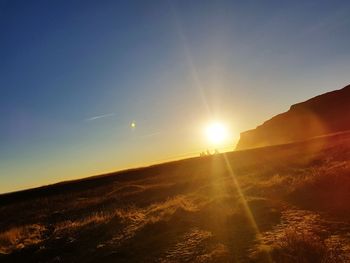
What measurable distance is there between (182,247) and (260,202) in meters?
6.14

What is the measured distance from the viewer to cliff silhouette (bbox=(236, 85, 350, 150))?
12406 cm

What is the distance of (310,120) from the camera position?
138m

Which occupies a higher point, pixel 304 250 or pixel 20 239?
pixel 20 239

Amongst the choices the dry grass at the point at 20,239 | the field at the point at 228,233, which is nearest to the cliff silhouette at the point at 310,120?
the field at the point at 228,233

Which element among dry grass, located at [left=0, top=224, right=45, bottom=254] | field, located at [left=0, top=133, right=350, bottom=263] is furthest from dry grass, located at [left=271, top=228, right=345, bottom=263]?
dry grass, located at [left=0, top=224, right=45, bottom=254]

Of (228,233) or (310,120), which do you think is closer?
(228,233)

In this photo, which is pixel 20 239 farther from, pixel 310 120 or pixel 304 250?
pixel 310 120

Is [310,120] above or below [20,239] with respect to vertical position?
above

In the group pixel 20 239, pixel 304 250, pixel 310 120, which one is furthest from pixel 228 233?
pixel 310 120

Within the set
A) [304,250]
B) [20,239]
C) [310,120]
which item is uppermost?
[310,120]

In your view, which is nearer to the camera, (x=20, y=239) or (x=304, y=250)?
(x=304, y=250)

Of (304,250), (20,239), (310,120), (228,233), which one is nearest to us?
(304,250)

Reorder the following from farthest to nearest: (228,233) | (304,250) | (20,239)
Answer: (20,239) → (228,233) → (304,250)

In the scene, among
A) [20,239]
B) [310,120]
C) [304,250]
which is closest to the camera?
[304,250]
